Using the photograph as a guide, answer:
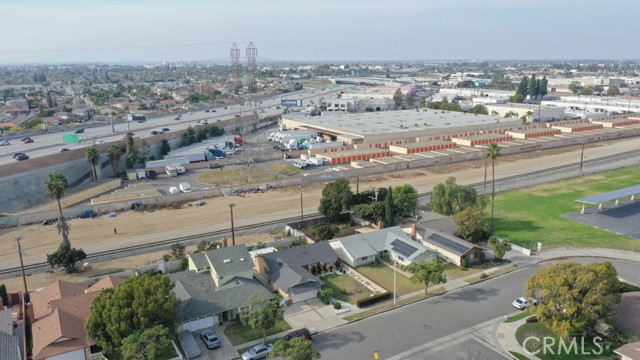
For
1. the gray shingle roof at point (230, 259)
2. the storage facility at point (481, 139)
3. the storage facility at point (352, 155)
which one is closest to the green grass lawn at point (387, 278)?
the gray shingle roof at point (230, 259)

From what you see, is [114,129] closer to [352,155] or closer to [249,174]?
[249,174]

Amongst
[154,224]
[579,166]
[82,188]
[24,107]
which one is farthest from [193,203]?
[24,107]

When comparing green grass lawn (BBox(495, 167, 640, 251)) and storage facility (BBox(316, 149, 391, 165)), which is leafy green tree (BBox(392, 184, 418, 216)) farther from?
storage facility (BBox(316, 149, 391, 165))

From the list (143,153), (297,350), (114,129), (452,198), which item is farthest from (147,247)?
(114,129)

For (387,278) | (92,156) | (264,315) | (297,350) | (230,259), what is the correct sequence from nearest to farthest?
(297,350) → (264,315) → (230,259) → (387,278) → (92,156)

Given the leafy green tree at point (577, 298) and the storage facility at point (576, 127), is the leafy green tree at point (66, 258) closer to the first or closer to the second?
the leafy green tree at point (577, 298)
